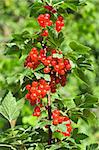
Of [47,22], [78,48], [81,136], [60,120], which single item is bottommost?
[81,136]

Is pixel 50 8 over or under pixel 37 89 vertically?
over

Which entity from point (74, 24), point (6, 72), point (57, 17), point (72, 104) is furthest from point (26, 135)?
point (74, 24)

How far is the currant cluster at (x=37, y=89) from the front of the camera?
1649mm

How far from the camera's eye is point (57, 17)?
173 centimetres

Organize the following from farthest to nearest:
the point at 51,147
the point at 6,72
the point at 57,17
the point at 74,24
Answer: the point at 74,24
the point at 6,72
the point at 57,17
the point at 51,147

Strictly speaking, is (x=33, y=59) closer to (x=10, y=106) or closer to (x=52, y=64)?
(x=52, y=64)

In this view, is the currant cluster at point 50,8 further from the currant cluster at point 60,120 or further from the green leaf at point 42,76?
the currant cluster at point 60,120

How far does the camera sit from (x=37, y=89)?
1.65m

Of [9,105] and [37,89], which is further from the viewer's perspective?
[9,105]

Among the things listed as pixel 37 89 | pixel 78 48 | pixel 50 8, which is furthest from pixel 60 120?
pixel 50 8

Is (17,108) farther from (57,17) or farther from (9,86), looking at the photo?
(57,17)

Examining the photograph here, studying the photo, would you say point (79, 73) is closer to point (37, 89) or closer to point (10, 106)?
point (37, 89)

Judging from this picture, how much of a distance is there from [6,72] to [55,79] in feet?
9.70

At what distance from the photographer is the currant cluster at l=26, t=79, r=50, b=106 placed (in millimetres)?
1649
